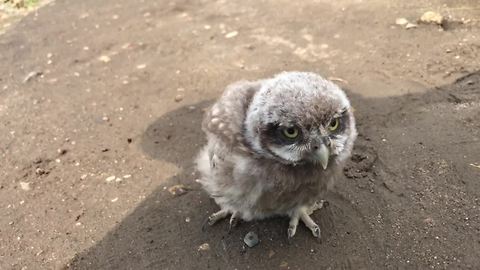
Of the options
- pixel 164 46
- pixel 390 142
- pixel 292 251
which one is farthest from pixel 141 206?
pixel 164 46

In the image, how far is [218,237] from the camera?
3682mm

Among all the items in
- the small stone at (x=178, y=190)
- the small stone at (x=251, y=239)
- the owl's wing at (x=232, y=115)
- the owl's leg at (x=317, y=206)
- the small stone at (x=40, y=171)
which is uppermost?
the owl's wing at (x=232, y=115)

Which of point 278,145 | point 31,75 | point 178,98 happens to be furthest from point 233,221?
point 31,75

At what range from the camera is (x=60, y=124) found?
502 centimetres

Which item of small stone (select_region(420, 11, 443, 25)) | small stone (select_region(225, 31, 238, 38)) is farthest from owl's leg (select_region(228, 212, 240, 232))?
small stone (select_region(420, 11, 443, 25))

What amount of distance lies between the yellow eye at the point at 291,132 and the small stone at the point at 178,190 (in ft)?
4.98

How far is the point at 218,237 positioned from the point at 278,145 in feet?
3.67

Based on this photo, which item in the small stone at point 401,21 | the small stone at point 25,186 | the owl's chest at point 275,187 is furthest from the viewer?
the small stone at point 401,21

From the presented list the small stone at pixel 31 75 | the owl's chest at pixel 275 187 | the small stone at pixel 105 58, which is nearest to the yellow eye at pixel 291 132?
the owl's chest at pixel 275 187

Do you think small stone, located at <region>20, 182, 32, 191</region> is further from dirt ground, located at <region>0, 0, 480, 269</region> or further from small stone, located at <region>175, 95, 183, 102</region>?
small stone, located at <region>175, 95, 183, 102</region>

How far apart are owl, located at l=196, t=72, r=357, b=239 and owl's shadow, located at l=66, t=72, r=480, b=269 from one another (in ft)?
0.43

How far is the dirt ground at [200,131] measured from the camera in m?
3.56

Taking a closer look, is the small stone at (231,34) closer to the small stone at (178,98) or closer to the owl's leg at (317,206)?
the small stone at (178,98)

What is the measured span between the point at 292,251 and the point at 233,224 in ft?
1.62
